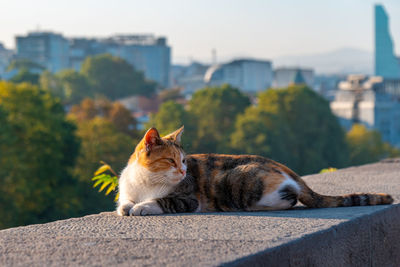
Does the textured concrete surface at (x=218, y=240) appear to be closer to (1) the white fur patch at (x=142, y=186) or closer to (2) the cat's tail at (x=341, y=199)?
(2) the cat's tail at (x=341, y=199)

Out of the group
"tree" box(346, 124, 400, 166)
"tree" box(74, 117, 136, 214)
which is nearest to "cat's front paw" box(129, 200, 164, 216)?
"tree" box(74, 117, 136, 214)

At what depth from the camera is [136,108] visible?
126 m

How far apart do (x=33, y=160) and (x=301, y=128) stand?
39864 millimetres

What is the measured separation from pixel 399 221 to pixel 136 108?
122 metres

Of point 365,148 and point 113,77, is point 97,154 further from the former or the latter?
point 113,77

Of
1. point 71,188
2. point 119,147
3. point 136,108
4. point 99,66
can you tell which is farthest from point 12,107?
point 99,66

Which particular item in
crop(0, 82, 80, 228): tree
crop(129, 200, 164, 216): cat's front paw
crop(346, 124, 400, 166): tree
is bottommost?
crop(346, 124, 400, 166): tree

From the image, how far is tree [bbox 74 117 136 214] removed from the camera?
4200cm

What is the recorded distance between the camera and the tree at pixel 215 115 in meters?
64.8

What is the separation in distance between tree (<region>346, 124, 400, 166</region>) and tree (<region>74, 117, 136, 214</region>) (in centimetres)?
3558

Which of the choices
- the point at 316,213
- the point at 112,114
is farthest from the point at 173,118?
the point at 316,213

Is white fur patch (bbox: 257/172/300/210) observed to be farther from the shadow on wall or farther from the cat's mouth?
the cat's mouth

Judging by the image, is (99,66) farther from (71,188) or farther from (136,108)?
(71,188)

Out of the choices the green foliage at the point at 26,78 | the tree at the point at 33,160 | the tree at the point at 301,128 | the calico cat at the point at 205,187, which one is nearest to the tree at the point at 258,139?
the tree at the point at 301,128
